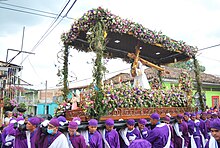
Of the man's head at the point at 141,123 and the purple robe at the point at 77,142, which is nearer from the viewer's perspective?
the purple robe at the point at 77,142

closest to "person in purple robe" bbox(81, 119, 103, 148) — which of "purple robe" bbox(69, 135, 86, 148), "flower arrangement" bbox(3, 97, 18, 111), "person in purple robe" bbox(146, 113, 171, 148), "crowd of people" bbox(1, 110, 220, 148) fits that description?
"crowd of people" bbox(1, 110, 220, 148)

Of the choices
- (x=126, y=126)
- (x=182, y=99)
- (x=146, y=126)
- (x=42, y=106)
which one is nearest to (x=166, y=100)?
(x=182, y=99)

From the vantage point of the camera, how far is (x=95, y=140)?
16.2 ft

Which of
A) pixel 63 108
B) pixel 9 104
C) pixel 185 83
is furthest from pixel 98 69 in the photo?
pixel 9 104

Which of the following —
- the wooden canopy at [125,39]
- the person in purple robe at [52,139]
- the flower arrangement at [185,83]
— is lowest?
the person in purple robe at [52,139]

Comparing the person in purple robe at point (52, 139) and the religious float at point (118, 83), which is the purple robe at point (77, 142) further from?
the religious float at point (118, 83)

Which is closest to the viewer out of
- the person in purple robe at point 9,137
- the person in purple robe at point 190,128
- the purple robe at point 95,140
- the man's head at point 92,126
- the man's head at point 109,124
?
the purple robe at point 95,140

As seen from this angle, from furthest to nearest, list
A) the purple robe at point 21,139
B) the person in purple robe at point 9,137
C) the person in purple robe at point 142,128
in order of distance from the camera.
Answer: the person in purple robe at point 142,128, the person in purple robe at point 9,137, the purple robe at point 21,139

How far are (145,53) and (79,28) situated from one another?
15.0 ft

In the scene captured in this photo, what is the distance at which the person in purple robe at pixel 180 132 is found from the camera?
6.42m

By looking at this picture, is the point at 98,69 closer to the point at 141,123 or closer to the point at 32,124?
the point at 141,123

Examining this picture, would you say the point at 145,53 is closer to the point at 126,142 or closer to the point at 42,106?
the point at 126,142

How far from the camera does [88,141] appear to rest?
16.6 feet

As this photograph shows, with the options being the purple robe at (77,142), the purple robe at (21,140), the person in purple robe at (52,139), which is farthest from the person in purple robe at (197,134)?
the purple robe at (21,140)
